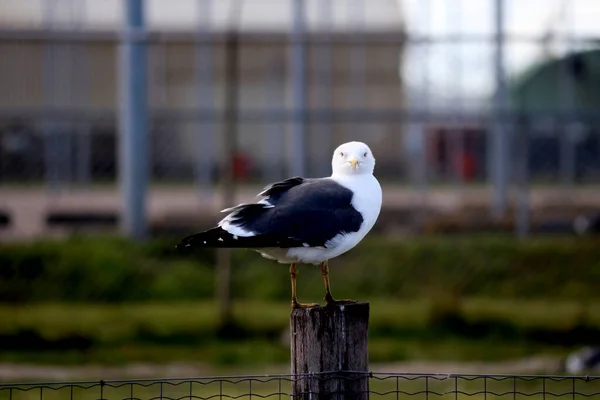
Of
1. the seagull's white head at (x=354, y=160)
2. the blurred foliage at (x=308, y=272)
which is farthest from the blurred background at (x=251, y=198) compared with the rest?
the seagull's white head at (x=354, y=160)

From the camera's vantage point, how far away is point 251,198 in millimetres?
7418

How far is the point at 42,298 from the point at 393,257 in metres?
3.53

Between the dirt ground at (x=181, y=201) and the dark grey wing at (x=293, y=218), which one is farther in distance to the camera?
the dirt ground at (x=181, y=201)

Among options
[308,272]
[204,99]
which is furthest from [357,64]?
[308,272]

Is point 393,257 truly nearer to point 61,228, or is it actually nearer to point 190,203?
point 61,228

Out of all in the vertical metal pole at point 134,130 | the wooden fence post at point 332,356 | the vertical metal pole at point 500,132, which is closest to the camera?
Result: the wooden fence post at point 332,356

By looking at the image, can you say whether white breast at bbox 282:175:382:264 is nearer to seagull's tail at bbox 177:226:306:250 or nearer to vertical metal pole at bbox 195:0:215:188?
seagull's tail at bbox 177:226:306:250

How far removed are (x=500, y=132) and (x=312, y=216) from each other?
29.6 feet

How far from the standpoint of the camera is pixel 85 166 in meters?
15.4

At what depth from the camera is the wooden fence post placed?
4676 mm

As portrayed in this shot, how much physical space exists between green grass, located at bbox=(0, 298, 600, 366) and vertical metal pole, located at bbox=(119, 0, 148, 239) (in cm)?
171

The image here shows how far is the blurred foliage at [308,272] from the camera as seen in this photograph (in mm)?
11781

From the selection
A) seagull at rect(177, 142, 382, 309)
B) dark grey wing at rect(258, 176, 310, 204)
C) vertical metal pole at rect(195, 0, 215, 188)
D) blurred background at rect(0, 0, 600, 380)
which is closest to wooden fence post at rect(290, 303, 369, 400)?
seagull at rect(177, 142, 382, 309)

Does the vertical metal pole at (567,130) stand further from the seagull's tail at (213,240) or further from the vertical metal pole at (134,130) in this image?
the seagull's tail at (213,240)
